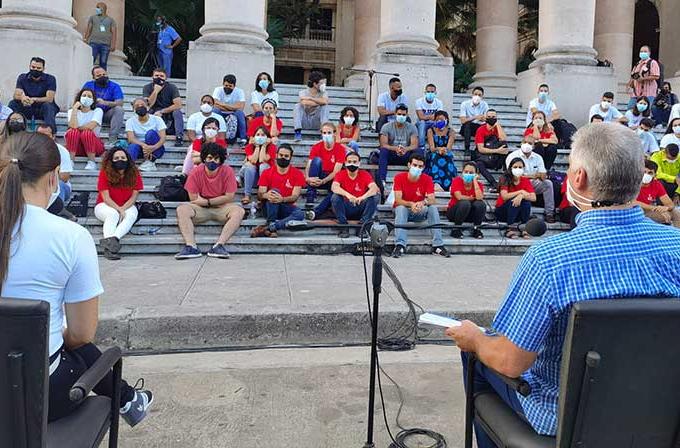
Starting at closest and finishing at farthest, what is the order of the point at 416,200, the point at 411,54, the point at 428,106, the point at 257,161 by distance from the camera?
the point at 416,200 → the point at 257,161 → the point at 428,106 → the point at 411,54

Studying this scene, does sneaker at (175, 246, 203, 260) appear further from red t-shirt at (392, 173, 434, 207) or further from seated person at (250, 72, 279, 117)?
seated person at (250, 72, 279, 117)

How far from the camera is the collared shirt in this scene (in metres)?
1.92

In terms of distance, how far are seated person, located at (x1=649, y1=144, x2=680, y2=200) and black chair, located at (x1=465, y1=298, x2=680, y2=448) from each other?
31.4 feet

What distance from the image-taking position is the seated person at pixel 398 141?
10.1 meters

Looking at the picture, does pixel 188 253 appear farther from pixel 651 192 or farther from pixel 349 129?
pixel 651 192

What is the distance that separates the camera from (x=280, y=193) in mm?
8578

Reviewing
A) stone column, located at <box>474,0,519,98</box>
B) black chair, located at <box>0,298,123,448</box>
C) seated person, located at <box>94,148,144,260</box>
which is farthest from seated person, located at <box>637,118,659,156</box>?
black chair, located at <box>0,298,123,448</box>

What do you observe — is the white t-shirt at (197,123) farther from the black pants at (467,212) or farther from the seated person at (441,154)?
the black pants at (467,212)

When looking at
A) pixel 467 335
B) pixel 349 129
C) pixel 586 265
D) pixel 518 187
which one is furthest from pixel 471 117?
pixel 586 265

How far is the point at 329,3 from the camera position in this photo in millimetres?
33438

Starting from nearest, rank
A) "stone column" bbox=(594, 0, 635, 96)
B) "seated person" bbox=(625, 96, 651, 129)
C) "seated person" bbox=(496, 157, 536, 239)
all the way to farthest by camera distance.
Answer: "seated person" bbox=(496, 157, 536, 239) < "seated person" bbox=(625, 96, 651, 129) < "stone column" bbox=(594, 0, 635, 96)

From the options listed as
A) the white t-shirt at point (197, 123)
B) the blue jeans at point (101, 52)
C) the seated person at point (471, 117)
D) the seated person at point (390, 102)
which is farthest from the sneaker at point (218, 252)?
the blue jeans at point (101, 52)

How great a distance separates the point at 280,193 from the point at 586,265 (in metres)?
6.88

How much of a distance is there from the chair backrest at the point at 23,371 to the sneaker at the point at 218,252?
585 centimetres
